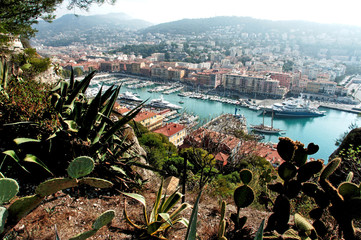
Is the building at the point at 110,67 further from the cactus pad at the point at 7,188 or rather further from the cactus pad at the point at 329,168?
the cactus pad at the point at 329,168

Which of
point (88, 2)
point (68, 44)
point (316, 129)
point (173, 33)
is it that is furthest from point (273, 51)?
point (88, 2)

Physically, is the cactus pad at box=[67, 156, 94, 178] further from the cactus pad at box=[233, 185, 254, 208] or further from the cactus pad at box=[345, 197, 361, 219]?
the cactus pad at box=[345, 197, 361, 219]

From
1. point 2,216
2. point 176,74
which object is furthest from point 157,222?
point 176,74

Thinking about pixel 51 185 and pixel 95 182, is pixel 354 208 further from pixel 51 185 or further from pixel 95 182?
pixel 51 185

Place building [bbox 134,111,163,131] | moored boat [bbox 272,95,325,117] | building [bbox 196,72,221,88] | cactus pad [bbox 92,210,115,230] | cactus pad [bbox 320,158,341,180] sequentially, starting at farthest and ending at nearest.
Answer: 1. building [bbox 196,72,221,88]
2. moored boat [bbox 272,95,325,117]
3. building [bbox 134,111,163,131]
4. cactus pad [bbox 320,158,341,180]
5. cactus pad [bbox 92,210,115,230]

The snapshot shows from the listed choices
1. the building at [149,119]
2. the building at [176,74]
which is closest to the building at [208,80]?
the building at [176,74]

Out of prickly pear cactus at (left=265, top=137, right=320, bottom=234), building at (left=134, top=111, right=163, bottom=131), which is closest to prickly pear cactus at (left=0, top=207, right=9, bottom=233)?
prickly pear cactus at (left=265, top=137, right=320, bottom=234)
